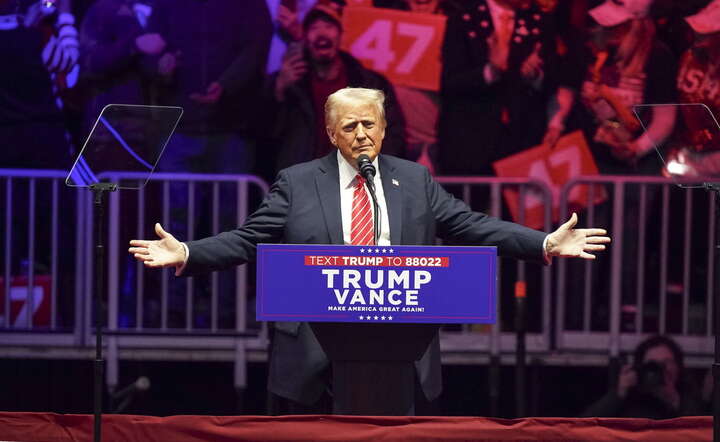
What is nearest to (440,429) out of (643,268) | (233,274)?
(233,274)

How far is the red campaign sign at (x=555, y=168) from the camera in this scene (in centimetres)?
598

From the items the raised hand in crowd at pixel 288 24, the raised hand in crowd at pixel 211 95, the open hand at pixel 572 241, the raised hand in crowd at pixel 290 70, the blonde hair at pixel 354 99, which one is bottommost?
the open hand at pixel 572 241

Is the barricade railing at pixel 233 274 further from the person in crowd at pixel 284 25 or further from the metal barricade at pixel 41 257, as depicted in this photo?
the person in crowd at pixel 284 25

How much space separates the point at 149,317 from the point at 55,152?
40.6 inches

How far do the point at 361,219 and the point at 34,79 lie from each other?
2.89m

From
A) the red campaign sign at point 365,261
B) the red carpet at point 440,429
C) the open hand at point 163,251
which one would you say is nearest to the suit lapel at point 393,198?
the red campaign sign at point 365,261

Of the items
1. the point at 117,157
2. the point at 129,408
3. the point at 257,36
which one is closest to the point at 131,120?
the point at 117,157

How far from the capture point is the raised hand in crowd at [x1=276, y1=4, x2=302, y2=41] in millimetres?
5879

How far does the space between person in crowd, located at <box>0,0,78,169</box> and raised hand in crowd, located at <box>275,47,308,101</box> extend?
1106mm

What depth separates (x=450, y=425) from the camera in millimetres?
4707

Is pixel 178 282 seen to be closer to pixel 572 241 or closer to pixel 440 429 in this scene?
pixel 440 429

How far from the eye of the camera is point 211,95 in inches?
233

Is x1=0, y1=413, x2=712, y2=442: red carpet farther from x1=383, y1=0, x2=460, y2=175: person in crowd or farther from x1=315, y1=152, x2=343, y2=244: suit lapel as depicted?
x1=383, y1=0, x2=460, y2=175: person in crowd

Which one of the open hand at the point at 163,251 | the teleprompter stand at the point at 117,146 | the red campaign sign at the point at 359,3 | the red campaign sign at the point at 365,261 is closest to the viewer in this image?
the red campaign sign at the point at 365,261
